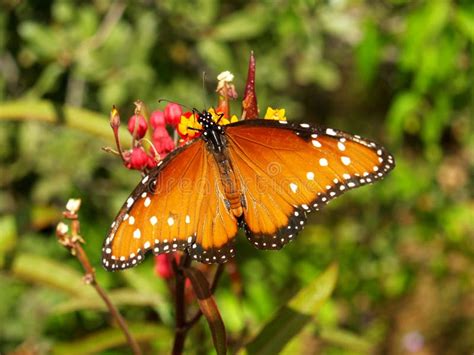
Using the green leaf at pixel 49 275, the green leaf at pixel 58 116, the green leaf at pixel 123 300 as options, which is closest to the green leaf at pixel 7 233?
the green leaf at pixel 49 275

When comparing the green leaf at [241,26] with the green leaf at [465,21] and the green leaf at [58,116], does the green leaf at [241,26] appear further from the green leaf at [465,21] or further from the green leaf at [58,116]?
the green leaf at [58,116]

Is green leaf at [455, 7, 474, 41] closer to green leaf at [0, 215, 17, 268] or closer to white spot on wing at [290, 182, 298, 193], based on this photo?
white spot on wing at [290, 182, 298, 193]

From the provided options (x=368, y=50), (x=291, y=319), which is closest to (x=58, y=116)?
(x=291, y=319)

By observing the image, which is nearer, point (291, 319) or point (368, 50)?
point (291, 319)

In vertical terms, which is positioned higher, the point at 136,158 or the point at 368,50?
the point at 368,50

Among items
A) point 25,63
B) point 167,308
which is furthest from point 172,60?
point 167,308

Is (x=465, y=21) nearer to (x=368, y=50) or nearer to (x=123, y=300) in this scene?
(x=368, y=50)
